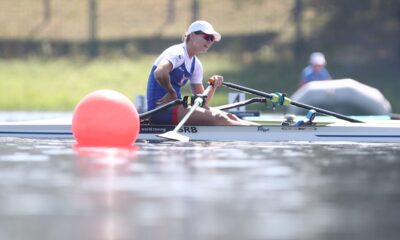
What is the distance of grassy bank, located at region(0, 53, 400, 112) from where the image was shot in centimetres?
3325

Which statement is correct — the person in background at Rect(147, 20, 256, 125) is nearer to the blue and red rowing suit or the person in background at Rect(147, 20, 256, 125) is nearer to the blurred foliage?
the blue and red rowing suit

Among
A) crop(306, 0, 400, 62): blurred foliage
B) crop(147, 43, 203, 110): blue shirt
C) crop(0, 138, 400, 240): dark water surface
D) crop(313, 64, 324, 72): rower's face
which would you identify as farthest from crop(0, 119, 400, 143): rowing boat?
crop(306, 0, 400, 62): blurred foliage

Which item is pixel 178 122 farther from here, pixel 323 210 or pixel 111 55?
pixel 111 55

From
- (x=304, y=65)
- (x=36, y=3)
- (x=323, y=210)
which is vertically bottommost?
(x=323, y=210)

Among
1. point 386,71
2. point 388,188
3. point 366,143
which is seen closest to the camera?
point 388,188

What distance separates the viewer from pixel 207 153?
13.9 meters

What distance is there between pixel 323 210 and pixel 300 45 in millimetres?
27548

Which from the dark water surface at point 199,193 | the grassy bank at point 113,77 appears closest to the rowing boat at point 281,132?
the dark water surface at point 199,193

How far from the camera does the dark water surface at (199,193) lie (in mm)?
7504

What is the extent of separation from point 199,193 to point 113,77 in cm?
2603

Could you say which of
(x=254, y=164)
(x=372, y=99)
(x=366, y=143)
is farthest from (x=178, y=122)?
(x=372, y=99)

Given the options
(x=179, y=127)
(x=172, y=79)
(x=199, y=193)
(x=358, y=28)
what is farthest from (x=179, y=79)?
(x=358, y=28)

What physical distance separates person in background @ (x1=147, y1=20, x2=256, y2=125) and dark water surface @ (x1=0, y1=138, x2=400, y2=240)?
1279mm

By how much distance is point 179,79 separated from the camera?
Answer: 52.2ft
